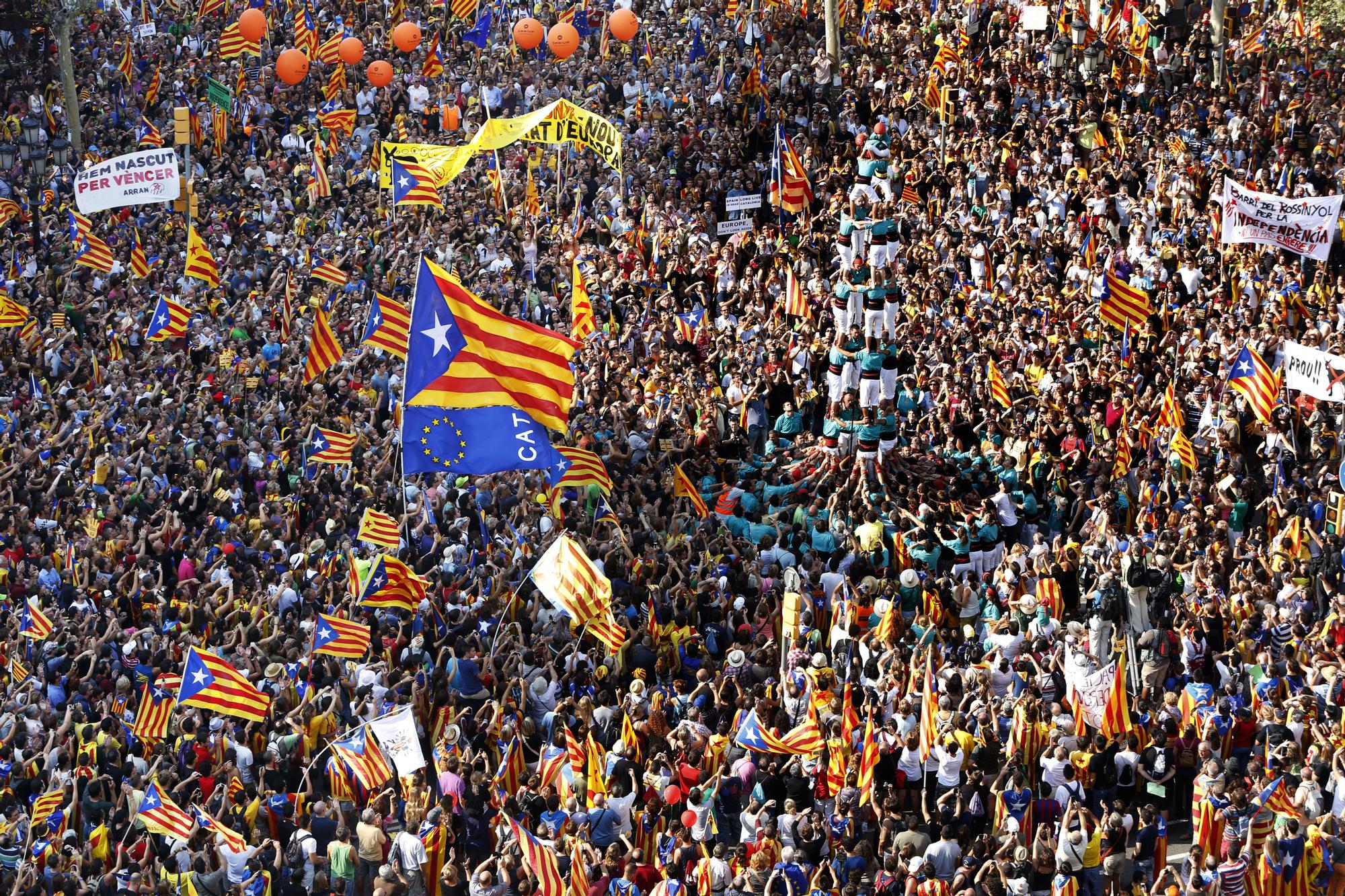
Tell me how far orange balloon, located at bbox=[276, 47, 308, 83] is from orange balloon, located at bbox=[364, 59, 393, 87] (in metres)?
1.19

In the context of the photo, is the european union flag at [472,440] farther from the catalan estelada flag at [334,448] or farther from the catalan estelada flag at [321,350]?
the catalan estelada flag at [321,350]

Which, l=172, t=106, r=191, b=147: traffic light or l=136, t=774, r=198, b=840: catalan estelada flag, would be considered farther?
l=172, t=106, r=191, b=147: traffic light

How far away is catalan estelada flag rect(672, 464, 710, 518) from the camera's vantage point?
26.1 meters

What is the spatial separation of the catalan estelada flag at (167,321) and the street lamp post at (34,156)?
552cm

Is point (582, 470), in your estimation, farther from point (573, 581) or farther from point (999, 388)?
point (999, 388)

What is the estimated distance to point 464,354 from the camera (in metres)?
20.8

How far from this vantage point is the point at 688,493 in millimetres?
26234

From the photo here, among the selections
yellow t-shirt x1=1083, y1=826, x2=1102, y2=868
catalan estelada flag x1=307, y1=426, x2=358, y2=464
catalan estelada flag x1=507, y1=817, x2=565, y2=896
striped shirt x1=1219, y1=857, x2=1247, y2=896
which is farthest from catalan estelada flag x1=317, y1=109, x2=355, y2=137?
striped shirt x1=1219, y1=857, x2=1247, y2=896

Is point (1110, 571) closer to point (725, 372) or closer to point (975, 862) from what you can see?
point (975, 862)

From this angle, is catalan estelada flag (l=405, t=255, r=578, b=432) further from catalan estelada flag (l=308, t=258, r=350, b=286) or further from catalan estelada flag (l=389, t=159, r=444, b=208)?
catalan estelada flag (l=308, t=258, r=350, b=286)

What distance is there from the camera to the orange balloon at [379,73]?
1575 inches

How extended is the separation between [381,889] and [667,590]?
20.9 ft

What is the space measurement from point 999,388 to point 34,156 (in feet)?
64.7

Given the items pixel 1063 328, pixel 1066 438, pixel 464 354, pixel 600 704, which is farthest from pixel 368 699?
pixel 1063 328
